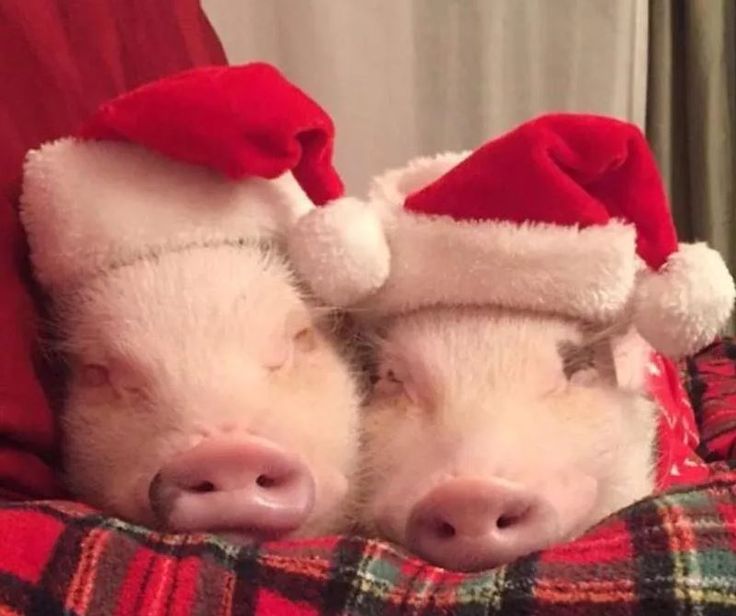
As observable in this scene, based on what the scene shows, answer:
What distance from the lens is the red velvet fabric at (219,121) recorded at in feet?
2.32

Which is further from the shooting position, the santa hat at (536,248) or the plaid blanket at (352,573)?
the santa hat at (536,248)

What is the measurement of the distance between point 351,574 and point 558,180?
0.98 feet

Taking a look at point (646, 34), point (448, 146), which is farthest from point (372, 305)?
point (646, 34)

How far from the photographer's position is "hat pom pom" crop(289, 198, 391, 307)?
0.73 metres

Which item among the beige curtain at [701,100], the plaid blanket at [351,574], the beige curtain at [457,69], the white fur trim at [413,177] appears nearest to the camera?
the plaid blanket at [351,574]

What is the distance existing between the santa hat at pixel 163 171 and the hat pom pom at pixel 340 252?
0.09 feet

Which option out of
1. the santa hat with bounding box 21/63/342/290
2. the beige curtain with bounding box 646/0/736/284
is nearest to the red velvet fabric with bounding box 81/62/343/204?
the santa hat with bounding box 21/63/342/290

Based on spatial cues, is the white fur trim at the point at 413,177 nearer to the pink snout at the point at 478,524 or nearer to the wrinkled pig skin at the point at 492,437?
the wrinkled pig skin at the point at 492,437

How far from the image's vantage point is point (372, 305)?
775mm

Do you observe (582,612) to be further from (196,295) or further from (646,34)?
(646,34)

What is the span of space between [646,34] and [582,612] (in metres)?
1.64

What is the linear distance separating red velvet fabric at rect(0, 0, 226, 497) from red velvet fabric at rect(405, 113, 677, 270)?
0.24m

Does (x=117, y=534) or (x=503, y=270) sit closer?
(x=117, y=534)

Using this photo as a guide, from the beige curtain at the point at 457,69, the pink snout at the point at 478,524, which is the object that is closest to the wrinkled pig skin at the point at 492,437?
the pink snout at the point at 478,524
